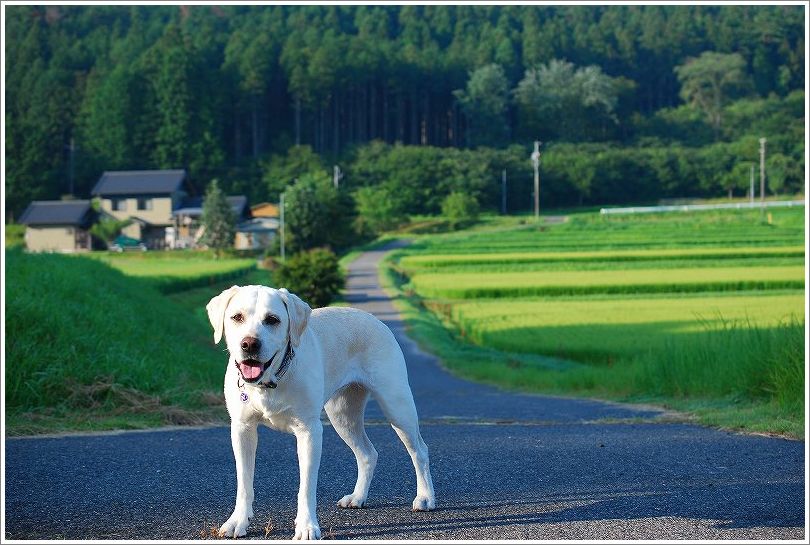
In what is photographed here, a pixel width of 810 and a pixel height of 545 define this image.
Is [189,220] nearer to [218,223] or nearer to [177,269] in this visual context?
[218,223]

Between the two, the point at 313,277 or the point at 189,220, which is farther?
the point at 189,220

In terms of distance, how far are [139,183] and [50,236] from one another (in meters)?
7.35

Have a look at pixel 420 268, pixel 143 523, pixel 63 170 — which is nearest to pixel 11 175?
pixel 63 170

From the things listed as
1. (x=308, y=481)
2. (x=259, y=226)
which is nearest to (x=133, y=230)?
(x=259, y=226)

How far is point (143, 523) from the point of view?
488cm

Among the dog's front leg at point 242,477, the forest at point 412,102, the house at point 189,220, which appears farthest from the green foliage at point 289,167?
the dog's front leg at point 242,477

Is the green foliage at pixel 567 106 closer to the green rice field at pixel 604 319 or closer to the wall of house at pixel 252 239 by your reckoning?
the wall of house at pixel 252 239

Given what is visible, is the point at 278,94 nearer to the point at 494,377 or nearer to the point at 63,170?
the point at 63,170

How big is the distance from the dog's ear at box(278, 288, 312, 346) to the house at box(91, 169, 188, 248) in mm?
62786

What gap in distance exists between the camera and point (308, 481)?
449cm

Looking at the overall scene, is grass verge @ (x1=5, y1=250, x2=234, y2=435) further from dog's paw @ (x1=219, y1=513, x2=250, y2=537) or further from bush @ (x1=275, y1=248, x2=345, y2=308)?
bush @ (x1=275, y1=248, x2=345, y2=308)

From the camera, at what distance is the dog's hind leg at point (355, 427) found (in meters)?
5.23

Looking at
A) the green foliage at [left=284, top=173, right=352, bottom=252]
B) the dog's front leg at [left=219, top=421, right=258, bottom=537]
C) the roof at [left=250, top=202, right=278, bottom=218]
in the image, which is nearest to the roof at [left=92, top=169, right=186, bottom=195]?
the roof at [left=250, top=202, right=278, bottom=218]

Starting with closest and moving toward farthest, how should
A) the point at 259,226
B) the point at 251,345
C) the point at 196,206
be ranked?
the point at 251,345
the point at 259,226
the point at 196,206
